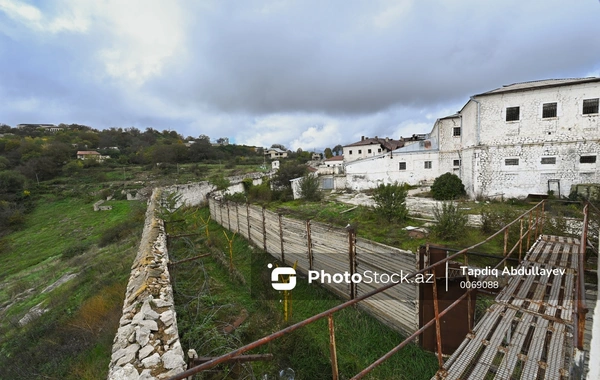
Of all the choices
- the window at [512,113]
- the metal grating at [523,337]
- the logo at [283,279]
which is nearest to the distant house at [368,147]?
the window at [512,113]

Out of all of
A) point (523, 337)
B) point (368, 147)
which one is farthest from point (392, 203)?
point (368, 147)

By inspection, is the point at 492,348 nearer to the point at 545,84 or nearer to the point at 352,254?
the point at 352,254

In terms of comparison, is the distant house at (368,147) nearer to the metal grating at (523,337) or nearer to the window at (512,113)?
the window at (512,113)

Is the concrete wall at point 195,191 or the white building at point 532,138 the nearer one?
the white building at point 532,138

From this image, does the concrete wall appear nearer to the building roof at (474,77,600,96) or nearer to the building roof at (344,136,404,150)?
the building roof at (474,77,600,96)

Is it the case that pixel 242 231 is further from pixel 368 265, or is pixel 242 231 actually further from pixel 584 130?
pixel 584 130

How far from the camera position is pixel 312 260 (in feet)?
19.0

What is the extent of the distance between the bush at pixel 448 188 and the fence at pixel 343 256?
43.7ft

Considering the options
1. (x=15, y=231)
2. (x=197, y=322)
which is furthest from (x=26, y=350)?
(x=15, y=231)

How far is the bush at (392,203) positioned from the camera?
32.8ft

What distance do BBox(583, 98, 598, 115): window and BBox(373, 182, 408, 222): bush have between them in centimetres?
1177

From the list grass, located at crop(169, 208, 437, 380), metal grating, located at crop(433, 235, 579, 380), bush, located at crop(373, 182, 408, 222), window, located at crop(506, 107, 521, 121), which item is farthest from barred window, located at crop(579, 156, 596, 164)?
grass, located at crop(169, 208, 437, 380)

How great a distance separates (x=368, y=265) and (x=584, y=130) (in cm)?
1678

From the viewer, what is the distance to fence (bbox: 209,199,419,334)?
3910mm
